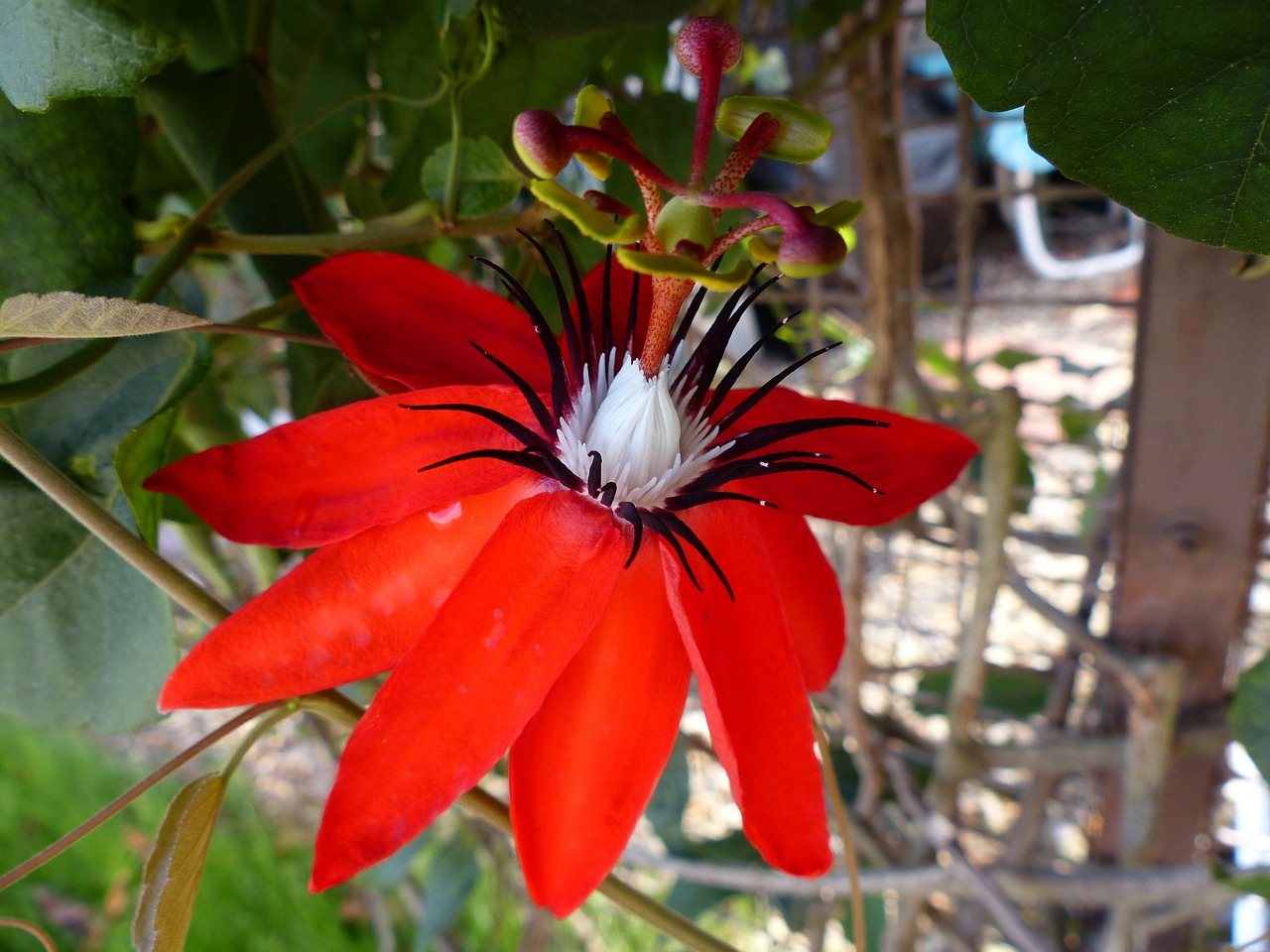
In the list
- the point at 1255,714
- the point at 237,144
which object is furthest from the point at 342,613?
the point at 1255,714

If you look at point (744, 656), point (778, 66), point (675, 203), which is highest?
point (778, 66)

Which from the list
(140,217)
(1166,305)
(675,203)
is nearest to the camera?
(675,203)

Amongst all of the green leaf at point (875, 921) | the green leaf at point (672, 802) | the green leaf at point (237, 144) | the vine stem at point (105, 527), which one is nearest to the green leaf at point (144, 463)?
the vine stem at point (105, 527)

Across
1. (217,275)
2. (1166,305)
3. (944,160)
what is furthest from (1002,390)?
(944,160)

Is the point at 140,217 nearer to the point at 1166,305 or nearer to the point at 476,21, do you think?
the point at 476,21

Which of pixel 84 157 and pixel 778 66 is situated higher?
pixel 778 66

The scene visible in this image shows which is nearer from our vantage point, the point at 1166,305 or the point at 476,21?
the point at 476,21
